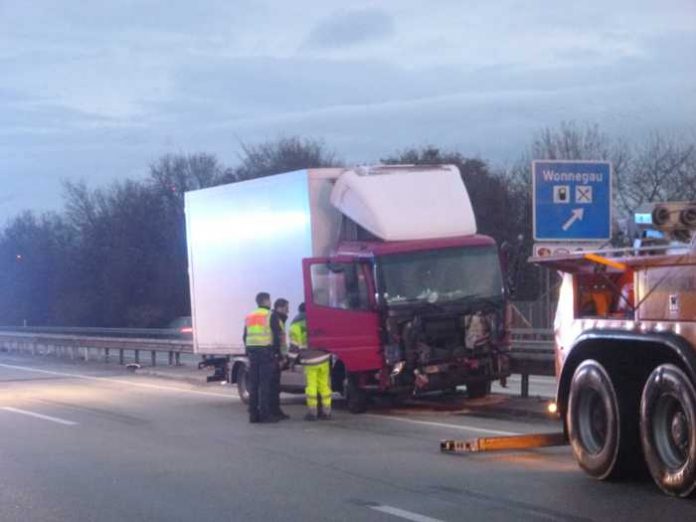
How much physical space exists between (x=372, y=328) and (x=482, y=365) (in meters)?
1.72

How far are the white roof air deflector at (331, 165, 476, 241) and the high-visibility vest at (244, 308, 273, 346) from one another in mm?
1961

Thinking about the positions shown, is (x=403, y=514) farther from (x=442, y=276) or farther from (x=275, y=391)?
(x=442, y=276)

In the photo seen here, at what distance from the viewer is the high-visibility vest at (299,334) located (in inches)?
703

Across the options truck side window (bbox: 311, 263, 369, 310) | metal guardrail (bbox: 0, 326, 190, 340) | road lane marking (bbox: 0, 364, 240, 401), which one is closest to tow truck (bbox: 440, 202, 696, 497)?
truck side window (bbox: 311, 263, 369, 310)

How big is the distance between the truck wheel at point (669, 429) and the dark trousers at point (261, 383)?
25.7ft

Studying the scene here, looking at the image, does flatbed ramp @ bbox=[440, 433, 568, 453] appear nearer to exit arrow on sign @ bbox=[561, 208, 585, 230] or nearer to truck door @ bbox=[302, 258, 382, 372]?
exit arrow on sign @ bbox=[561, 208, 585, 230]

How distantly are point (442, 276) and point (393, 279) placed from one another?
0.77 metres

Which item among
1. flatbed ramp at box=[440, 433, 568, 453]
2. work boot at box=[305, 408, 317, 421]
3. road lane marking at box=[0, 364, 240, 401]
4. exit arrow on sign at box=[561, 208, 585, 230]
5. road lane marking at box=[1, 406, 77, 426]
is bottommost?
road lane marking at box=[0, 364, 240, 401]

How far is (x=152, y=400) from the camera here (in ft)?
70.0

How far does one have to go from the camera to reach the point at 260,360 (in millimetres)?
16922

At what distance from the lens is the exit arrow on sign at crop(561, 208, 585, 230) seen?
1374 centimetres

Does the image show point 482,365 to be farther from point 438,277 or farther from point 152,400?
point 152,400

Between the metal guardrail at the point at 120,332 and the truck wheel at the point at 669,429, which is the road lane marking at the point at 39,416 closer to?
the truck wheel at the point at 669,429

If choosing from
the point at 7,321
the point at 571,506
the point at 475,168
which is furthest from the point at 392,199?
the point at 7,321
